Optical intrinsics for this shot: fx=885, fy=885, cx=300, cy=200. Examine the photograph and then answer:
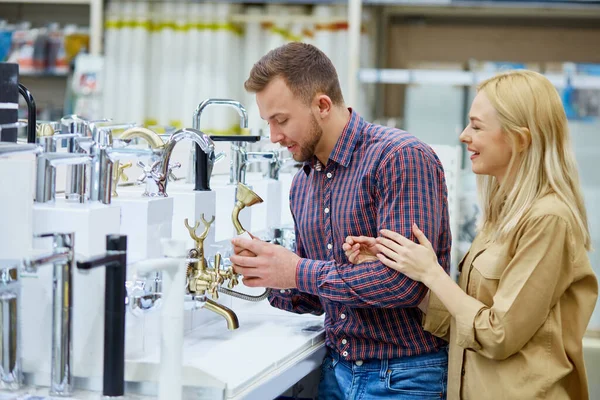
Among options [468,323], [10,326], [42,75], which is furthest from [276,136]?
[42,75]

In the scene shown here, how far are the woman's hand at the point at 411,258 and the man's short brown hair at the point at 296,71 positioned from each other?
15.3 inches

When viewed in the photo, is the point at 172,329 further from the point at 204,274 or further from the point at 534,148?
the point at 534,148

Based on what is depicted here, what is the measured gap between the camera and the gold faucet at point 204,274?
1.81 metres

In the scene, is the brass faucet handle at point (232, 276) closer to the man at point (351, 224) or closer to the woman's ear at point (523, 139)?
the man at point (351, 224)

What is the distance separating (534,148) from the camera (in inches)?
69.9

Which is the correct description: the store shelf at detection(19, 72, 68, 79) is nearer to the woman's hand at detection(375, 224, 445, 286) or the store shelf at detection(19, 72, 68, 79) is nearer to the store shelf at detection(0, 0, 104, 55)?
the store shelf at detection(0, 0, 104, 55)

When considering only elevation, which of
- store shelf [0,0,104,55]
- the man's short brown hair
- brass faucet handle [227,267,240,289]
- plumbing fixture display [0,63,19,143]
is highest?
store shelf [0,0,104,55]

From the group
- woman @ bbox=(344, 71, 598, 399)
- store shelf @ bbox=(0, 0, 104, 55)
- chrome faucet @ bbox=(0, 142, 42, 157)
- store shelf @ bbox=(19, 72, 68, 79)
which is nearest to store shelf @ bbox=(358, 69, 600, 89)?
store shelf @ bbox=(0, 0, 104, 55)

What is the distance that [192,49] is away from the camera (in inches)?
185

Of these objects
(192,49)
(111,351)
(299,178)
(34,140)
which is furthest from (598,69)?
(111,351)

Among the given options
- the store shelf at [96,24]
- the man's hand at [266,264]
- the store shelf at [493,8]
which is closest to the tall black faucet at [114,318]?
the man's hand at [266,264]

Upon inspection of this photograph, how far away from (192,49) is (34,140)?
9.65ft

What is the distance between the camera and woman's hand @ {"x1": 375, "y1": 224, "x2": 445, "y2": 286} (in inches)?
70.1

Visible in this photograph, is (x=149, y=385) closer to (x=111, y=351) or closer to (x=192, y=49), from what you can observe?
(x=111, y=351)
